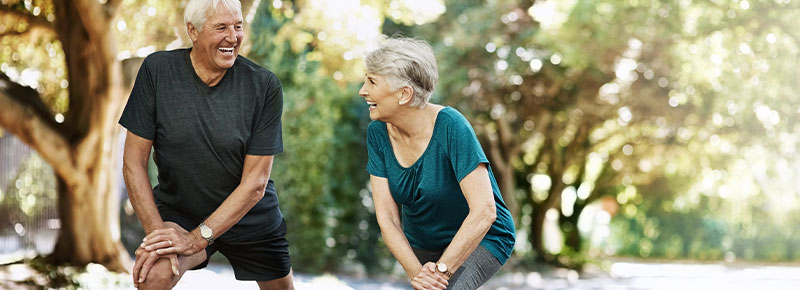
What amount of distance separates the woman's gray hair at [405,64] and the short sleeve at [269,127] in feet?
1.16

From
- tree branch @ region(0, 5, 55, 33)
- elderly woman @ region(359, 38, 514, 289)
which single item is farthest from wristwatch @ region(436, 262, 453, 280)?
tree branch @ region(0, 5, 55, 33)

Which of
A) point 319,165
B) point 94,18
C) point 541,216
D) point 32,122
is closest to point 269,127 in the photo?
point 94,18

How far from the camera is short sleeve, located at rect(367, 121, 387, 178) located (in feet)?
10.4

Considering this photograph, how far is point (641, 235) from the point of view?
831 inches

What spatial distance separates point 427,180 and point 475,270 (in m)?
0.35

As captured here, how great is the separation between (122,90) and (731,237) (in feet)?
54.6

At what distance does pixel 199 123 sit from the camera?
2945mm

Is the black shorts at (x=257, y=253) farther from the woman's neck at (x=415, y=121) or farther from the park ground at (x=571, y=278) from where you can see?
the park ground at (x=571, y=278)

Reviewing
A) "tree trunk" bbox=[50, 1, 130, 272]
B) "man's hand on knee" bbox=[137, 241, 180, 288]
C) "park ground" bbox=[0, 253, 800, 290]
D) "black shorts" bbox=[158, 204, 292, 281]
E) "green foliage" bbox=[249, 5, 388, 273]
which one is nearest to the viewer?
"man's hand on knee" bbox=[137, 241, 180, 288]

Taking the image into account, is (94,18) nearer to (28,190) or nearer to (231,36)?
(28,190)

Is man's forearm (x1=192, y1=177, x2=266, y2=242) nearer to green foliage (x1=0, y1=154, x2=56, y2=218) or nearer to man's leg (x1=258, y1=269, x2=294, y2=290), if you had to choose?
man's leg (x1=258, y1=269, x2=294, y2=290)

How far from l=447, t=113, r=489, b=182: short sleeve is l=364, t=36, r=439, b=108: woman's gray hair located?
16 cm

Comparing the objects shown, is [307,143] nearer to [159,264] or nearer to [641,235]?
[159,264]

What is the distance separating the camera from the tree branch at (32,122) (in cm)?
820
